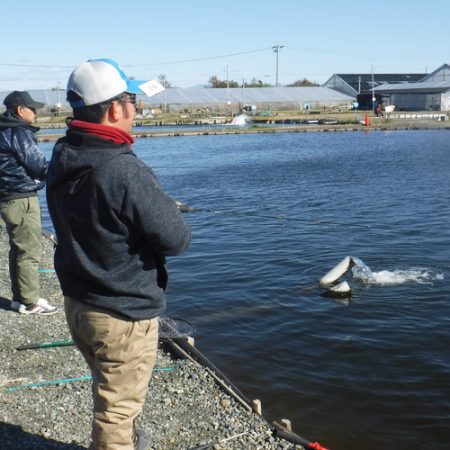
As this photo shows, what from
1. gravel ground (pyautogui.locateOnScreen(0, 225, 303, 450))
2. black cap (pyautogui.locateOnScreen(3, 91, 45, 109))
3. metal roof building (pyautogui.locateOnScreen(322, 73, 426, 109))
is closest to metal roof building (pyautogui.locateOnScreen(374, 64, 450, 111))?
metal roof building (pyautogui.locateOnScreen(322, 73, 426, 109))

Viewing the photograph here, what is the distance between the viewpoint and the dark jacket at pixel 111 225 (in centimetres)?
260

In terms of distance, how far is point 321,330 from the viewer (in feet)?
26.8

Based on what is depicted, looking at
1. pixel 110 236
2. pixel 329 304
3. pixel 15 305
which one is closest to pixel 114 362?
pixel 110 236

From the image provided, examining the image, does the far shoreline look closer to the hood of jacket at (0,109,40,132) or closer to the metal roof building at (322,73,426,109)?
the metal roof building at (322,73,426,109)

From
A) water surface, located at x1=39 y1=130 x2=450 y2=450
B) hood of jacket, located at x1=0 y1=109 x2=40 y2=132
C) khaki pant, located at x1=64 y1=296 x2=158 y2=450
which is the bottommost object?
water surface, located at x1=39 y1=130 x2=450 y2=450

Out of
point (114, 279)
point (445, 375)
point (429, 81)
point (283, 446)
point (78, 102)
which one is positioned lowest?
point (445, 375)

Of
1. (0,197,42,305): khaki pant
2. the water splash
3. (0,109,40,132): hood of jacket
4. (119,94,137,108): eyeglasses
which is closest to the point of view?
(119,94,137,108): eyeglasses

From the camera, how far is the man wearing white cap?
2615 millimetres

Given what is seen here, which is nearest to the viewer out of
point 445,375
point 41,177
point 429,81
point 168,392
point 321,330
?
point 168,392

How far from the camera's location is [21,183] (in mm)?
5715

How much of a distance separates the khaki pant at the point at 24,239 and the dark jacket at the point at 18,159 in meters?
0.12

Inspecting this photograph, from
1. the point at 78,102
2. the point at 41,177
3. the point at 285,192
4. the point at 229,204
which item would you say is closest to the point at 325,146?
the point at 285,192

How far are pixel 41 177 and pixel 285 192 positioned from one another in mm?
15751

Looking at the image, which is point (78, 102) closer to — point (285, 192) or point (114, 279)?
point (114, 279)
